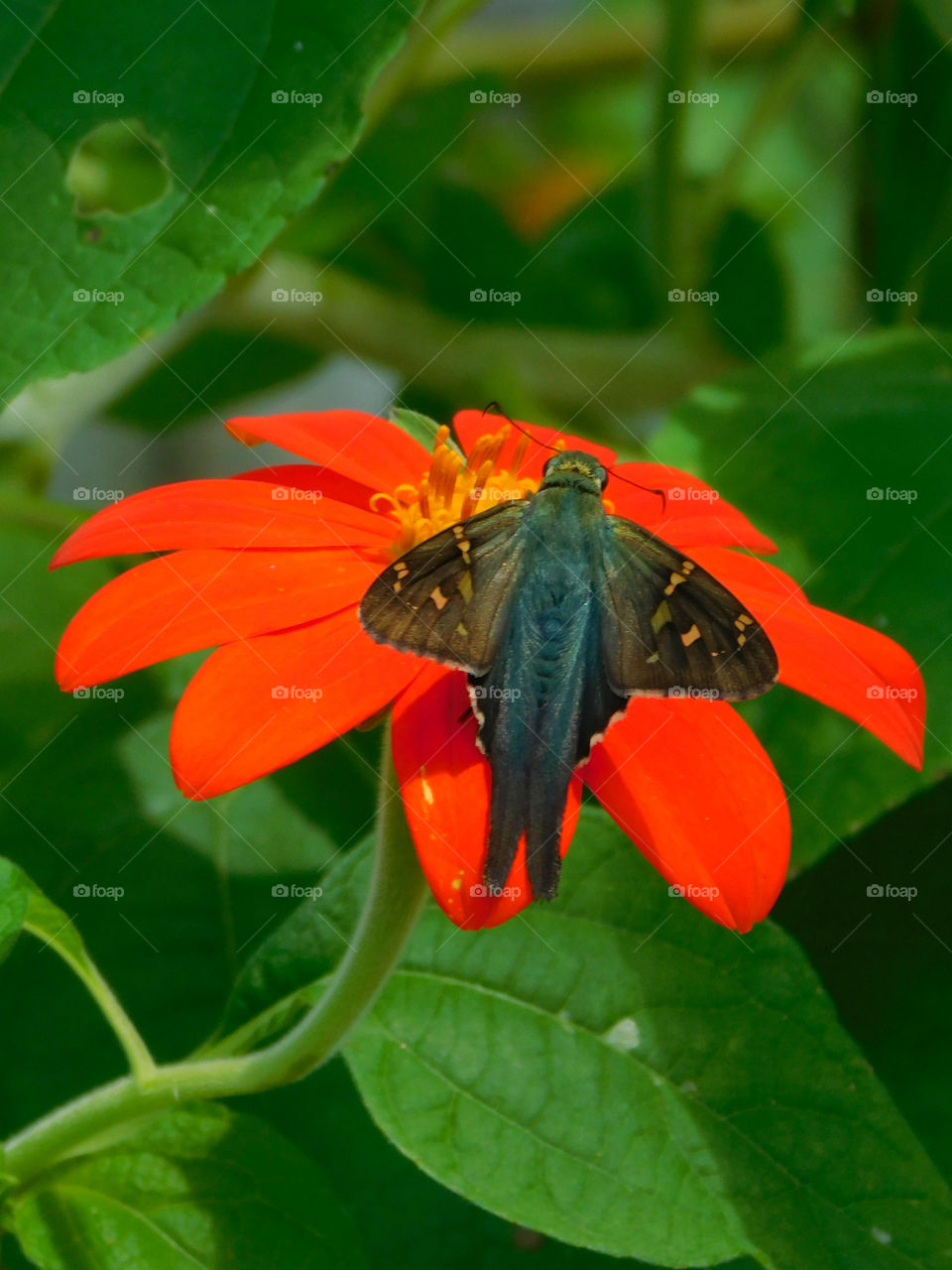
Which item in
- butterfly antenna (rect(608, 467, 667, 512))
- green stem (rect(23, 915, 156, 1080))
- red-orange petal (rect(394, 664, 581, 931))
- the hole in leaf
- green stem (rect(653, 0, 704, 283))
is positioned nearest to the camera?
red-orange petal (rect(394, 664, 581, 931))

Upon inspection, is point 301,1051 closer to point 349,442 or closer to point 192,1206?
point 192,1206

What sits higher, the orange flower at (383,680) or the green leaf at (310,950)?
the orange flower at (383,680)

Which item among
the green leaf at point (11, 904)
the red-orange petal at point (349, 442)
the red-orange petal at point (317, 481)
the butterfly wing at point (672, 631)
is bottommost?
Result: the green leaf at point (11, 904)

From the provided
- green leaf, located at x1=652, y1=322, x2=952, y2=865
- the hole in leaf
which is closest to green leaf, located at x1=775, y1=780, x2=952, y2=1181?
green leaf, located at x1=652, y1=322, x2=952, y2=865

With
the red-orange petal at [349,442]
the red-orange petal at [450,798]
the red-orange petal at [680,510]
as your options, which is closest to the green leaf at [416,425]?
the red-orange petal at [349,442]

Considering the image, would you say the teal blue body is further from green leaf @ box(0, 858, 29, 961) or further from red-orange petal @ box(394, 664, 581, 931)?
green leaf @ box(0, 858, 29, 961)

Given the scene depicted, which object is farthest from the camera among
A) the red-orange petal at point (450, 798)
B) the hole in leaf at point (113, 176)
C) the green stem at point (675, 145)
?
the green stem at point (675, 145)

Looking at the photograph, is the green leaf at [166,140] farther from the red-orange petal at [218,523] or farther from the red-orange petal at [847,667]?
the red-orange petal at [847,667]
